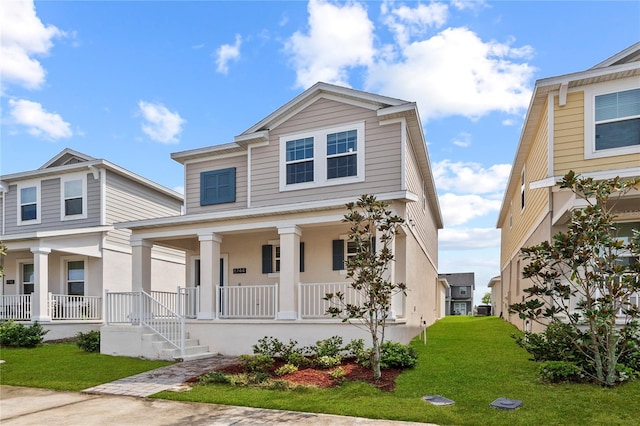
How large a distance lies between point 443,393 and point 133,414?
475 cm

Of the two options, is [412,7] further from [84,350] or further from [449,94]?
[84,350]

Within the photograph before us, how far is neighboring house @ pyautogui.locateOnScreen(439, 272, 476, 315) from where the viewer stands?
52.1 meters

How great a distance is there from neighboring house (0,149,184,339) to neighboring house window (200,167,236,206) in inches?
176

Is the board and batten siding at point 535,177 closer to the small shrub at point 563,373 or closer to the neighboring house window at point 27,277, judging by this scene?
the small shrub at point 563,373

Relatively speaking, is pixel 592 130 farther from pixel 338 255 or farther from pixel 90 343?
pixel 90 343

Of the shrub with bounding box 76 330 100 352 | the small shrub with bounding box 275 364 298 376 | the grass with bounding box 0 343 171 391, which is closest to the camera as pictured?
the small shrub with bounding box 275 364 298 376

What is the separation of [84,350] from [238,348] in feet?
14.5

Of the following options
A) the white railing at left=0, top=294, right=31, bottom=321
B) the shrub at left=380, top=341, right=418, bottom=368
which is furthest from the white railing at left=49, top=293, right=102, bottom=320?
the shrub at left=380, top=341, right=418, bottom=368

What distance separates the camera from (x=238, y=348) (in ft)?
37.3

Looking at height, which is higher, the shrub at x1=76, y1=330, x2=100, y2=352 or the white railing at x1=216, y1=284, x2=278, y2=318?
the white railing at x1=216, y1=284, x2=278, y2=318

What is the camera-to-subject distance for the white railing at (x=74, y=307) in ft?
49.6

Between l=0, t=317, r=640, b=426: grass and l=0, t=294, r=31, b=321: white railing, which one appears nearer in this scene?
l=0, t=317, r=640, b=426: grass

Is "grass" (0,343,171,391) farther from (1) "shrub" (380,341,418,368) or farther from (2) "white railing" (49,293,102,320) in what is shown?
(1) "shrub" (380,341,418,368)

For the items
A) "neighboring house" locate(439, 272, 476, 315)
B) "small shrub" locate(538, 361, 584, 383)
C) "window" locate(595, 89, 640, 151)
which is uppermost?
"window" locate(595, 89, 640, 151)
